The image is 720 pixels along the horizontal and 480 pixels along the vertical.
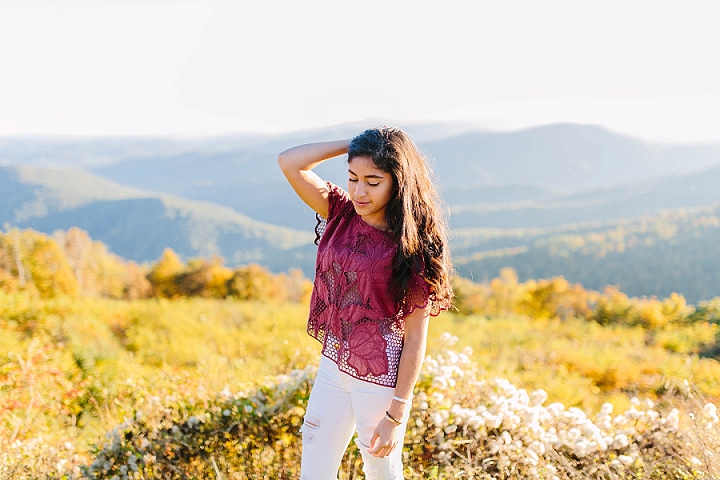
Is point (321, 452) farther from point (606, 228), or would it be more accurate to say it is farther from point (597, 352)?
point (606, 228)

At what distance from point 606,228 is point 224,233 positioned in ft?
311

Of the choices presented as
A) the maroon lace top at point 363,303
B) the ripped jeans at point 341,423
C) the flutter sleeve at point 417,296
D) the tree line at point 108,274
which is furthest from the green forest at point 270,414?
the tree line at point 108,274

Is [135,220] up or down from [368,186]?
down

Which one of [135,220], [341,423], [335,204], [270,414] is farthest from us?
[135,220]

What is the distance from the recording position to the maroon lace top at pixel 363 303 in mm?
1721

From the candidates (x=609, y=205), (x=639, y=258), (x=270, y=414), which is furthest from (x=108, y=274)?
(x=609, y=205)

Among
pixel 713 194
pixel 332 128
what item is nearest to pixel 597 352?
pixel 332 128

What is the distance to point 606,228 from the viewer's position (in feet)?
263

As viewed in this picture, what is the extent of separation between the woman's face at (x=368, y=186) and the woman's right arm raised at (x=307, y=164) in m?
0.18

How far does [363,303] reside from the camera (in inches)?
68.9

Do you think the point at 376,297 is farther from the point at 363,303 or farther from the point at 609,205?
the point at 609,205

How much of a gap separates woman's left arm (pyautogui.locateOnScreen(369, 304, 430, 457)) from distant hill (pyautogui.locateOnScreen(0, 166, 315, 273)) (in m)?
129

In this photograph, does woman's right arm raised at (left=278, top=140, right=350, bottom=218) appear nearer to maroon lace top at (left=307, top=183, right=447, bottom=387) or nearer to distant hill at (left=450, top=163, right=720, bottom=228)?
maroon lace top at (left=307, top=183, right=447, bottom=387)

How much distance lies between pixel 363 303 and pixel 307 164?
1.74 feet
